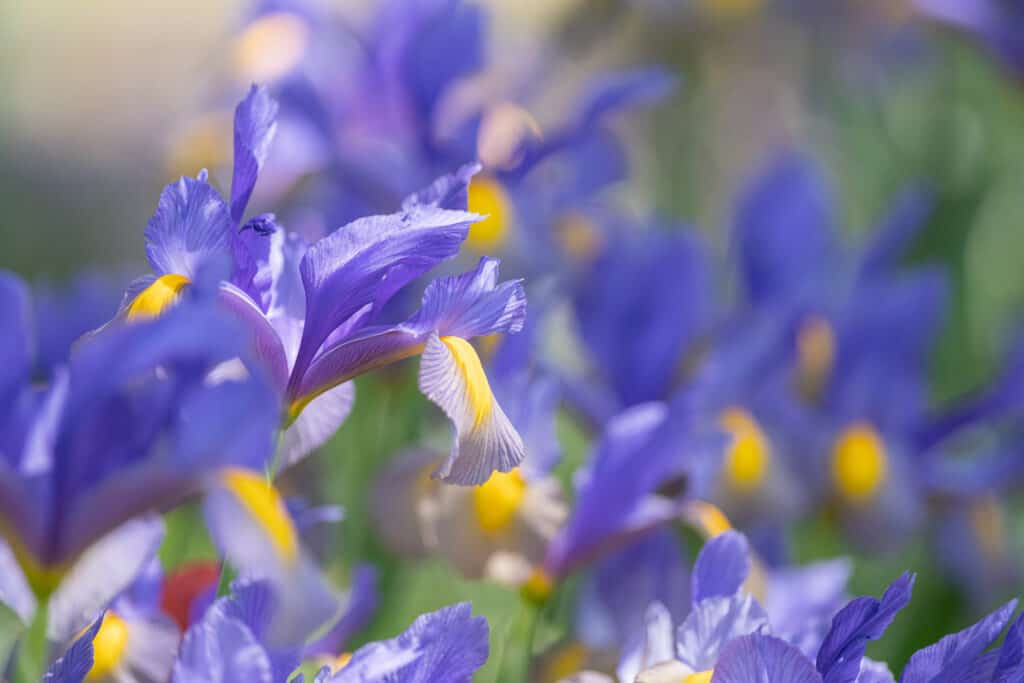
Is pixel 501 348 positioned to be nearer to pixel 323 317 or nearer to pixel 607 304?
pixel 323 317

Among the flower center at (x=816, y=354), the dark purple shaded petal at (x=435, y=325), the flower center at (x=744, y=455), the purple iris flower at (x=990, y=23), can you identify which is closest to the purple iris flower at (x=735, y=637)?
the dark purple shaded petal at (x=435, y=325)

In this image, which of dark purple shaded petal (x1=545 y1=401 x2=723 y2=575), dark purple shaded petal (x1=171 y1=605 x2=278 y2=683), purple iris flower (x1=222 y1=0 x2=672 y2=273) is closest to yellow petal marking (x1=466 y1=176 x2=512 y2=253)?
purple iris flower (x1=222 y1=0 x2=672 y2=273)

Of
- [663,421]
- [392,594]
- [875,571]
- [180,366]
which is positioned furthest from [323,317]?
[875,571]

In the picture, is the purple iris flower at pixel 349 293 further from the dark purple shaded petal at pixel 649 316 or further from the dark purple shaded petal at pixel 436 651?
the dark purple shaded petal at pixel 649 316

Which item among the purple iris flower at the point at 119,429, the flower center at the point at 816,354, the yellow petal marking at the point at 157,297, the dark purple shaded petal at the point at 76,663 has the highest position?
the yellow petal marking at the point at 157,297

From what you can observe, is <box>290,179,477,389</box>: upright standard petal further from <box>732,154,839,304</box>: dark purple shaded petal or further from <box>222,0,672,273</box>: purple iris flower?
<box>732,154,839,304</box>: dark purple shaded petal

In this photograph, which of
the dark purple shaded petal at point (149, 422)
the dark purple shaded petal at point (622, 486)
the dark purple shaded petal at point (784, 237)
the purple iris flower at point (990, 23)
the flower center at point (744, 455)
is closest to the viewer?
the dark purple shaded petal at point (149, 422)

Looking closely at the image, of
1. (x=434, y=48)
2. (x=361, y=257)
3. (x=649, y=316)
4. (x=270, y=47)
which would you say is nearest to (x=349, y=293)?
(x=361, y=257)
